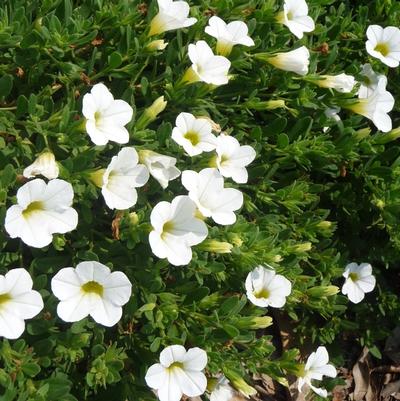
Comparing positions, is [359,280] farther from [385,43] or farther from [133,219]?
[133,219]

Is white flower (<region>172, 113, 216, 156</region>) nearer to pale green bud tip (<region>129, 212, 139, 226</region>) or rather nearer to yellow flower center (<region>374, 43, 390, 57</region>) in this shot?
pale green bud tip (<region>129, 212, 139, 226</region>)

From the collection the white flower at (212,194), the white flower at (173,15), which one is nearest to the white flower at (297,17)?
the white flower at (173,15)

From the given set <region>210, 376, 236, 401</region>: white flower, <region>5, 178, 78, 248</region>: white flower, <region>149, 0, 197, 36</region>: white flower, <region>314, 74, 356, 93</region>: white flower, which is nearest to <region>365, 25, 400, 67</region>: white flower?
A: <region>314, 74, 356, 93</region>: white flower

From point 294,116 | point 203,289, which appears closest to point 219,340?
point 203,289

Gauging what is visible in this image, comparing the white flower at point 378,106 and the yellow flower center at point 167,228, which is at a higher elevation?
the yellow flower center at point 167,228

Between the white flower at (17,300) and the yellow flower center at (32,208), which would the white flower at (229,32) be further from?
the white flower at (17,300)

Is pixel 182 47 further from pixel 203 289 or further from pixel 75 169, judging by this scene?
pixel 203 289
